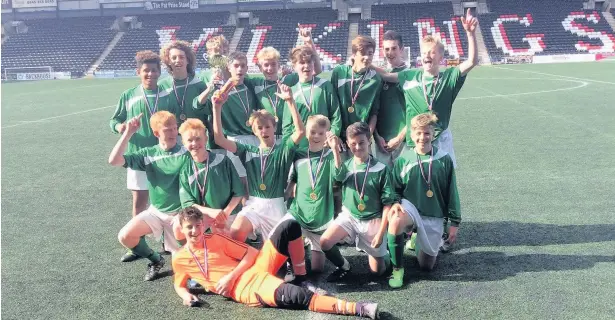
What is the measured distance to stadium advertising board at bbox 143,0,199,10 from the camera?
4138 cm

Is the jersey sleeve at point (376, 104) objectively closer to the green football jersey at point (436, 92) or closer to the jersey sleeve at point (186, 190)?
the green football jersey at point (436, 92)

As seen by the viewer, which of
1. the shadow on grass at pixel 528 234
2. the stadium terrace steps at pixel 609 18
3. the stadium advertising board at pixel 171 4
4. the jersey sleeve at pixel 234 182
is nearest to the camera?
the jersey sleeve at pixel 234 182

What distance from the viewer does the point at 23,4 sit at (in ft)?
137

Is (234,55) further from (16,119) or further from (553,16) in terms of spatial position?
(553,16)

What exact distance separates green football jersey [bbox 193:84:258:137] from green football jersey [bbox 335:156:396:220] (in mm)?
1444

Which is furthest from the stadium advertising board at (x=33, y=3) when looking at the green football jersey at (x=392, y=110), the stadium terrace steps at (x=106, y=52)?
the green football jersey at (x=392, y=110)

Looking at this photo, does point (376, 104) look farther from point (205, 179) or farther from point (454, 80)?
point (205, 179)

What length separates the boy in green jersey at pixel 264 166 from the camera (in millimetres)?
4457

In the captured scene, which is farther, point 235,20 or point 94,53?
point 235,20

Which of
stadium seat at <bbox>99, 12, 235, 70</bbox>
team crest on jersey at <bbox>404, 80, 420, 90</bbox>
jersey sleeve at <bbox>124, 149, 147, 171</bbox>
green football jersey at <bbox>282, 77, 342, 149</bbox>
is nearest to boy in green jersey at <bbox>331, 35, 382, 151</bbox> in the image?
green football jersey at <bbox>282, 77, 342, 149</bbox>

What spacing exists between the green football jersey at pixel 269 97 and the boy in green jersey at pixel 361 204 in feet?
4.01

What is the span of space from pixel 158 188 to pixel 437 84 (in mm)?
2546

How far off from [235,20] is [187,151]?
38.3 m

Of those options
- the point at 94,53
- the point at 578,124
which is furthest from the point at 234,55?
the point at 94,53
